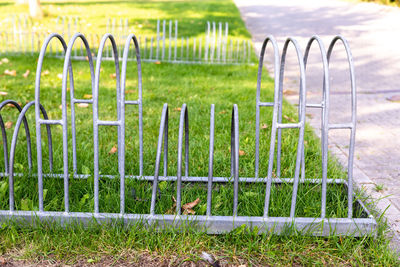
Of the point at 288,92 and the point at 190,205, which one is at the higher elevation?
the point at 288,92

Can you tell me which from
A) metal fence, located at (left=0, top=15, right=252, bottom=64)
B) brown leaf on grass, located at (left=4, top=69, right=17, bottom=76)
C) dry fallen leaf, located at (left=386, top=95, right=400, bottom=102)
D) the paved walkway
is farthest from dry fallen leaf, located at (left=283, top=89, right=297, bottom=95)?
brown leaf on grass, located at (left=4, top=69, right=17, bottom=76)

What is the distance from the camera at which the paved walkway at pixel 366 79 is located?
12.0ft

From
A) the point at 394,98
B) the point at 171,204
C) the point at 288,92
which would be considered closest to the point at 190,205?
the point at 171,204

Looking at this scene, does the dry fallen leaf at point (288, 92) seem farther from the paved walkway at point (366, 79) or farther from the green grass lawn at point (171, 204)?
the green grass lawn at point (171, 204)

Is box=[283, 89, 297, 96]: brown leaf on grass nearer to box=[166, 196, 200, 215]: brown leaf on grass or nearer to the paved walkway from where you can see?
the paved walkway

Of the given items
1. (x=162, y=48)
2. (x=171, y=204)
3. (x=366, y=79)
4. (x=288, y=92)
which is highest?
(x=162, y=48)

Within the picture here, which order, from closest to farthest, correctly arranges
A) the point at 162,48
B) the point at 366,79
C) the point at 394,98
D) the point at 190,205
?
the point at 190,205
the point at 394,98
the point at 366,79
the point at 162,48

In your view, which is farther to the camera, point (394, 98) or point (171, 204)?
point (394, 98)

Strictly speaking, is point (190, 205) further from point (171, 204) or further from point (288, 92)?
point (288, 92)

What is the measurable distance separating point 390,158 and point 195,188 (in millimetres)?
1954

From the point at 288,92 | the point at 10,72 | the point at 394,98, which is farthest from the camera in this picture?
the point at 10,72

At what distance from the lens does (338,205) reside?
2.71 metres

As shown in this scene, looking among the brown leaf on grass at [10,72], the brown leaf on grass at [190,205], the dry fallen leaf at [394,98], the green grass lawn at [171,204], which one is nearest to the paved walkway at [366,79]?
the dry fallen leaf at [394,98]

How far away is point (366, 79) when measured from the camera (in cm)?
742
